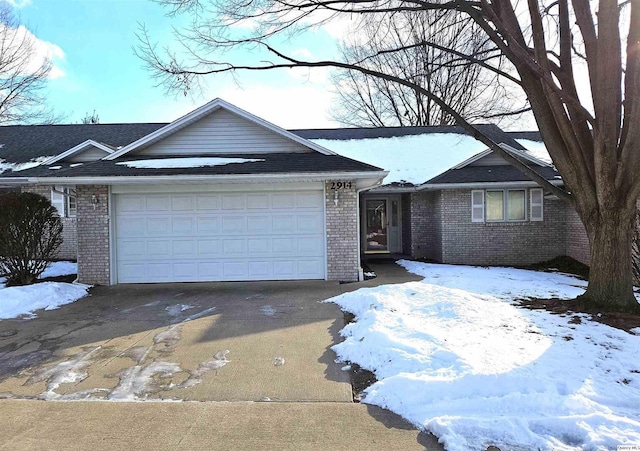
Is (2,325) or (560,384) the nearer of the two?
(560,384)

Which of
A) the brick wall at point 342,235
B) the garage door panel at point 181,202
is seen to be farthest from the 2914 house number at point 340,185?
the garage door panel at point 181,202

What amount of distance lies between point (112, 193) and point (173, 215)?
5.27 feet

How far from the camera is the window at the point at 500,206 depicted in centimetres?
1410

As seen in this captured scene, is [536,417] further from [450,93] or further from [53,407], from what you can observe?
[450,93]

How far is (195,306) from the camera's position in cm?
812

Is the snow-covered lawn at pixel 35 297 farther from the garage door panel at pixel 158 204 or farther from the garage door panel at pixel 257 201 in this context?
the garage door panel at pixel 257 201

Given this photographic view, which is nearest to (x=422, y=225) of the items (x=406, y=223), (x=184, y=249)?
(x=406, y=223)

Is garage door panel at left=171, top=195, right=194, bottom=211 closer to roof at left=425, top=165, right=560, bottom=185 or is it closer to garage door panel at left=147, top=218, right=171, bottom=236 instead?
garage door panel at left=147, top=218, right=171, bottom=236

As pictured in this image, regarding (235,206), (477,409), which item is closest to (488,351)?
(477,409)

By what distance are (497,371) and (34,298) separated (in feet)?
28.1

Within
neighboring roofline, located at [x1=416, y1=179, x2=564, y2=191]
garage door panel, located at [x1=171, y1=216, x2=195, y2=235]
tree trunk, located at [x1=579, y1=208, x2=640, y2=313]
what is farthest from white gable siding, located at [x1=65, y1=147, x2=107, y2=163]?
tree trunk, located at [x1=579, y1=208, x2=640, y2=313]

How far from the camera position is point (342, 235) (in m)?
10.6

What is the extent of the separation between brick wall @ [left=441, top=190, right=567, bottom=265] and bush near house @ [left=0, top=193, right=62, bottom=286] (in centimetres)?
1149

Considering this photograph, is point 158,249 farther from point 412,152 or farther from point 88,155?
point 412,152
